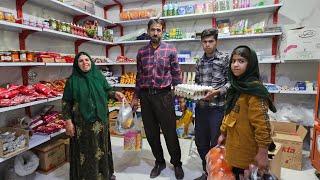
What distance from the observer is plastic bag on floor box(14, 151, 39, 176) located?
2303 millimetres

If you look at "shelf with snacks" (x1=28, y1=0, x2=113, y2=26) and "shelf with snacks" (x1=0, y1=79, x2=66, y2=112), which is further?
"shelf with snacks" (x1=28, y1=0, x2=113, y2=26)

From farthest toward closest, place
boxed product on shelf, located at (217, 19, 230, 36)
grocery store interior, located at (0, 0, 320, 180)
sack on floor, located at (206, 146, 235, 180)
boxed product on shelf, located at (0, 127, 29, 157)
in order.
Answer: boxed product on shelf, located at (217, 19, 230, 36) < grocery store interior, located at (0, 0, 320, 180) < boxed product on shelf, located at (0, 127, 29, 157) < sack on floor, located at (206, 146, 235, 180)

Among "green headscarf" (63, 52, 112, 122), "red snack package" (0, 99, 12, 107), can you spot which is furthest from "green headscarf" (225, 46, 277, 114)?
"red snack package" (0, 99, 12, 107)

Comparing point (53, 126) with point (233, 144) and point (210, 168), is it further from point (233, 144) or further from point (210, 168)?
point (233, 144)

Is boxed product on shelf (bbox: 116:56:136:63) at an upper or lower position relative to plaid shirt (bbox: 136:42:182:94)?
upper

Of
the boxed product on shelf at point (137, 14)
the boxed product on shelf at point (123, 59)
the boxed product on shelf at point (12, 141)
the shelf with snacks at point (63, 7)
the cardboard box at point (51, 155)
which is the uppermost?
the boxed product on shelf at point (137, 14)

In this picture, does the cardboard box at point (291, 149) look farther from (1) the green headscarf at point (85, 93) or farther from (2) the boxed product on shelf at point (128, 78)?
(2) the boxed product on shelf at point (128, 78)

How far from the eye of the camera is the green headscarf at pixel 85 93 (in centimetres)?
204

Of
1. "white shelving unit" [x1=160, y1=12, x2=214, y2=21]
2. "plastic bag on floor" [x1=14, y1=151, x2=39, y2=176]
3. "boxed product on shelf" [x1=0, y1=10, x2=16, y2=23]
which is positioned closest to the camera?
"boxed product on shelf" [x1=0, y1=10, x2=16, y2=23]

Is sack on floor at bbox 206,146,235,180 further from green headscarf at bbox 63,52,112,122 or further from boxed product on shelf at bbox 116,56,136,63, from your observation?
boxed product on shelf at bbox 116,56,136,63

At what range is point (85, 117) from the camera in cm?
205

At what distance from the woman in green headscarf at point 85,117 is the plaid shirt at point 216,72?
1003mm

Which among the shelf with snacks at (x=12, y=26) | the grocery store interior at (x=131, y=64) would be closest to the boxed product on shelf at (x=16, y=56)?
the grocery store interior at (x=131, y=64)

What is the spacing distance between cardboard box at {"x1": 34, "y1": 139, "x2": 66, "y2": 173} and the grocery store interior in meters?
0.01
